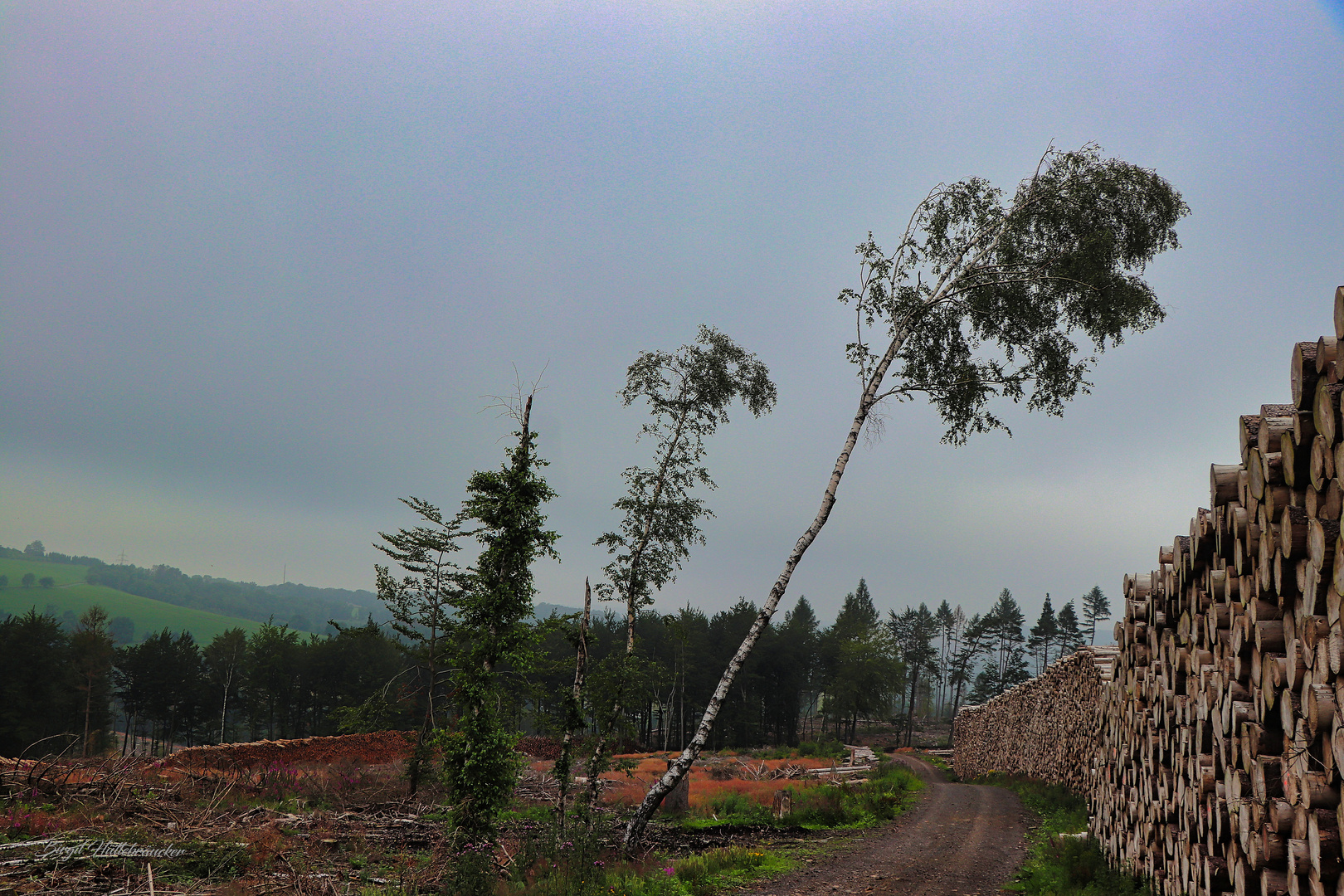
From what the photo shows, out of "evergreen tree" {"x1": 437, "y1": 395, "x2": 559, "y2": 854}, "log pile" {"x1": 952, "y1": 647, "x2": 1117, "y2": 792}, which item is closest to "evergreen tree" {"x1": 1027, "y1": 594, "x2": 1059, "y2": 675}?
"log pile" {"x1": 952, "y1": 647, "x2": 1117, "y2": 792}

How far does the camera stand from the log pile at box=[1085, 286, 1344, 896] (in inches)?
Result: 124

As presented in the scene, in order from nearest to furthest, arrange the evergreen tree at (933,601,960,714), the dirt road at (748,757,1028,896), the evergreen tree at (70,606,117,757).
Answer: the dirt road at (748,757,1028,896)
the evergreen tree at (70,606,117,757)
the evergreen tree at (933,601,960,714)

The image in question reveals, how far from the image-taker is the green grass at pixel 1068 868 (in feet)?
24.6

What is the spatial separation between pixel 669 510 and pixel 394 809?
11593 millimetres

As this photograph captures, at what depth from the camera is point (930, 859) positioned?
35.7 ft

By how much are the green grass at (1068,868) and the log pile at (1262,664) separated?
3.53 ft

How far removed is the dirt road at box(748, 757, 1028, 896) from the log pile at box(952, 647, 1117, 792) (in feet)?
7.53

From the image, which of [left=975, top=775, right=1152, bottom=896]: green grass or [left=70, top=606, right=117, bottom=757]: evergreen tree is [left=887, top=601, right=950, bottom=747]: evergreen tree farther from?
Result: [left=70, top=606, right=117, bottom=757]: evergreen tree

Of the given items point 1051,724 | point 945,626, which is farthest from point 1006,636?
point 1051,724

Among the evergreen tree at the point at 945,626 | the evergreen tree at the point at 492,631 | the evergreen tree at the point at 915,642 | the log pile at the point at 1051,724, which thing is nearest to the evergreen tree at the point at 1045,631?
the evergreen tree at the point at 915,642

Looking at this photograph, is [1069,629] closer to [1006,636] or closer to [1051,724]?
[1006,636]

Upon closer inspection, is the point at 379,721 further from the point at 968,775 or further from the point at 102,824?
the point at 968,775

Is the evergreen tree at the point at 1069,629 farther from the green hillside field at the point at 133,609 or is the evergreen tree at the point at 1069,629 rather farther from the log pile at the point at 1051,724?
the green hillside field at the point at 133,609

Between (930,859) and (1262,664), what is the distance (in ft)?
29.0
